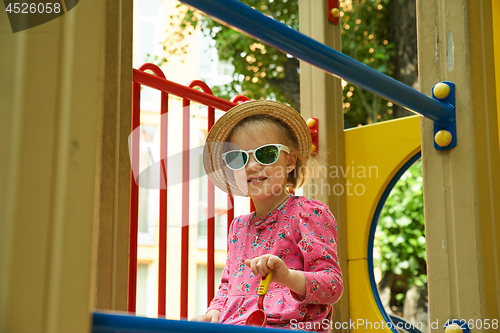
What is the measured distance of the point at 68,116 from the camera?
453 mm

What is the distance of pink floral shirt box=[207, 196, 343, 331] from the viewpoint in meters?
1.42

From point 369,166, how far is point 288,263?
2.68 feet

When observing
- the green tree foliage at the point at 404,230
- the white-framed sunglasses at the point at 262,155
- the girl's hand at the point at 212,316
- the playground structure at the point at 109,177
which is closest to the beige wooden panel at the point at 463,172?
the playground structure at the point at 109,177

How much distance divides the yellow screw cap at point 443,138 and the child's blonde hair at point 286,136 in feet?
2.00

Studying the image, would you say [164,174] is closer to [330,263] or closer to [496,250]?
[330,263]

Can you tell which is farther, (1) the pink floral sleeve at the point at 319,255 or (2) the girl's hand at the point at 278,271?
(1) the pink floral sleeve at the point at 319,255

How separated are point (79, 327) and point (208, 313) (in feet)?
3.90

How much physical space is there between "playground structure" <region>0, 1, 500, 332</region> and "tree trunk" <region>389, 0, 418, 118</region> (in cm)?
456

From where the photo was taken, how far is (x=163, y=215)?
1.80 m

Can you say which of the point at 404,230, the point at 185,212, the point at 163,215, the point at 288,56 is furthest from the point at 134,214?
the point at 288,56

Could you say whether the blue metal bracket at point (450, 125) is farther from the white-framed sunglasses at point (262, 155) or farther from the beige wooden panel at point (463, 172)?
the white-framed sunglasses at point (262, 155)

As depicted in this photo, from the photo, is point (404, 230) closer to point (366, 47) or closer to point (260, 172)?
point (366, 47)

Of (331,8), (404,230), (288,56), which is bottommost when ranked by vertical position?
(404,230)

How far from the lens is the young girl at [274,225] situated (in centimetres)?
142
